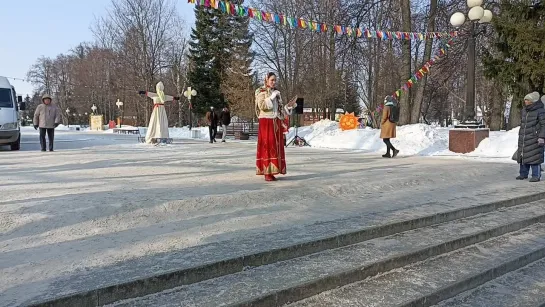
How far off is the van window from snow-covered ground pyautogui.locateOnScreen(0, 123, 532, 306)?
19.7 ft

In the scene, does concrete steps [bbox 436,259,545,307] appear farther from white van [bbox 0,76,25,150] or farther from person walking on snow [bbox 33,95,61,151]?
white van [bbox 0,76,25,150]

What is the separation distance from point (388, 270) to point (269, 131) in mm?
3831

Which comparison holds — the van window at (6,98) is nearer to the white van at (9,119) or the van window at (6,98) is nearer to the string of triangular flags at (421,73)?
the white van at (9,119)

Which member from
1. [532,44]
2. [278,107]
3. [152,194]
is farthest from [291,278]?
[532,44]

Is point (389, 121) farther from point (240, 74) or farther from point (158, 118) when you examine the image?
point (240, 74)

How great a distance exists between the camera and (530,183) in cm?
835

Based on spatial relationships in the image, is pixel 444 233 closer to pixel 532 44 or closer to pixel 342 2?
pixel 532 44

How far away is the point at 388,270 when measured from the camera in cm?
413

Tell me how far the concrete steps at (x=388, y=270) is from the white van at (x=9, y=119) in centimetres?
1348

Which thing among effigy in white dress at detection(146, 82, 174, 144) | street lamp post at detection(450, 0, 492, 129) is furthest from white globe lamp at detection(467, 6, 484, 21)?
effigy in white dress at detection(146, 82, 174, 144)

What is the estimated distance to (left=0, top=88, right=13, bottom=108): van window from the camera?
14.8 metres

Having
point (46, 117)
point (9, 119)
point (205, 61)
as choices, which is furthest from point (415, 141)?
point (205, 61)

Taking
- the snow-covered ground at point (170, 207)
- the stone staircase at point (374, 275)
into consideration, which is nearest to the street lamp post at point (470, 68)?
the snow-covered ground at point (170, 207)

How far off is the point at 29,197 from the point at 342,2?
19713mm
